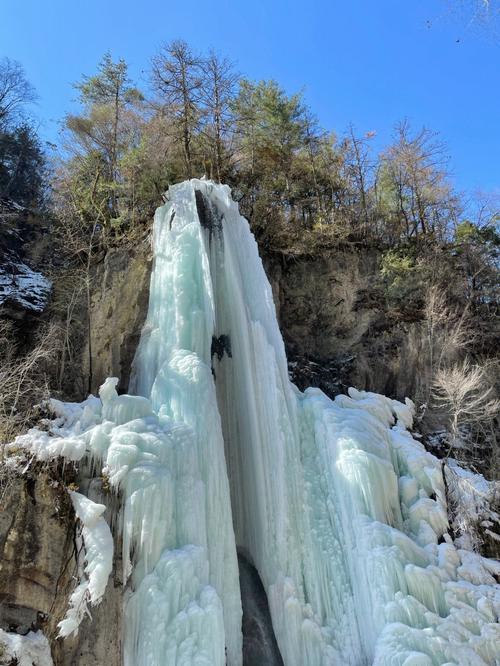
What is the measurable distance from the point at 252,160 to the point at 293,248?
4467mm

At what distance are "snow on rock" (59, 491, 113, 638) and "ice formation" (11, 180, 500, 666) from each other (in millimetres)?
289

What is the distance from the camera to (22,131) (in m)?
22.9

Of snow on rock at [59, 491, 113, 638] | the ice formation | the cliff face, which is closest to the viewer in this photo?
snow on rock at [59, 491, 113, 638]

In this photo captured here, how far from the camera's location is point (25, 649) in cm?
508

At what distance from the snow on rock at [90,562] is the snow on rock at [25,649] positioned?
253mm

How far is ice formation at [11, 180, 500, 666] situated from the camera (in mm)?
5793

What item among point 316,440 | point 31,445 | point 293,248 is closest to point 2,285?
point 293,248

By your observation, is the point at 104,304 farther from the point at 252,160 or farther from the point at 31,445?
the point at 252,160

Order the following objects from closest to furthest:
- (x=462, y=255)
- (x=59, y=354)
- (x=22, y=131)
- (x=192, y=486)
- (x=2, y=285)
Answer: (x=192, y=486) → (x=59, y=354) → (x=2, y=285) → (x=462, y=255) → (x=22, y=131)

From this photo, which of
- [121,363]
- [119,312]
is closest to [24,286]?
[119,312]

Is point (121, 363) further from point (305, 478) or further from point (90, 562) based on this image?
point (90, 562)

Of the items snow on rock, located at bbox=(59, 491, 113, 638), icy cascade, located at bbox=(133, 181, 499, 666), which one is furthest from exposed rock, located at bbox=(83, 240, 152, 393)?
snow on rock, located at bbox=(59, 491, 113, 638)

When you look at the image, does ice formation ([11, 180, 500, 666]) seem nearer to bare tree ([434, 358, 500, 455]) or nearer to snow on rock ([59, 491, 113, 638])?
snow on rock ([59, 491, 113, 638])

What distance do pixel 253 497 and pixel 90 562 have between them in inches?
122
